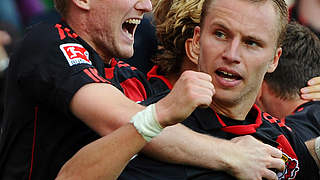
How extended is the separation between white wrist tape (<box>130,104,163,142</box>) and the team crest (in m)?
0.96

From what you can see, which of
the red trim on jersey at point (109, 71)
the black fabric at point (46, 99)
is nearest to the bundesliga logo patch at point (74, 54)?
the black fabric at point (46, 99)

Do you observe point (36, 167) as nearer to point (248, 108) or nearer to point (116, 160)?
point (116, 160)

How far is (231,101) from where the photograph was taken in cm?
315

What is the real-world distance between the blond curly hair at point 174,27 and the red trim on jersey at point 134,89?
0.38 meters

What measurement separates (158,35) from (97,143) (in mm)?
1540

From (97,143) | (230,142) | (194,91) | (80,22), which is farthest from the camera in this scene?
(80,22)

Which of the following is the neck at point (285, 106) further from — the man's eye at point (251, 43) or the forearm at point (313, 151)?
the man's eye at point (251, 43)

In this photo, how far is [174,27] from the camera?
386 centimetres

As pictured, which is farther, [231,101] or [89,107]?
[231,101]

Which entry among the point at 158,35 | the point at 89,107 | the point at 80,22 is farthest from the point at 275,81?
the point at 89,107

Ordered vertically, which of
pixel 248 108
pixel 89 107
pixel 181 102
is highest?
pixel 181 102

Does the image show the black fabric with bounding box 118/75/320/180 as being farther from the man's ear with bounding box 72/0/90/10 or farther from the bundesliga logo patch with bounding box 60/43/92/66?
the man's ear with bounding box 72/0/90/10

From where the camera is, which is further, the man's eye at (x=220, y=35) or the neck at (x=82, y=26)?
the neck at (x=82, y=26)

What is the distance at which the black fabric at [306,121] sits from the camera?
12.0 ft
